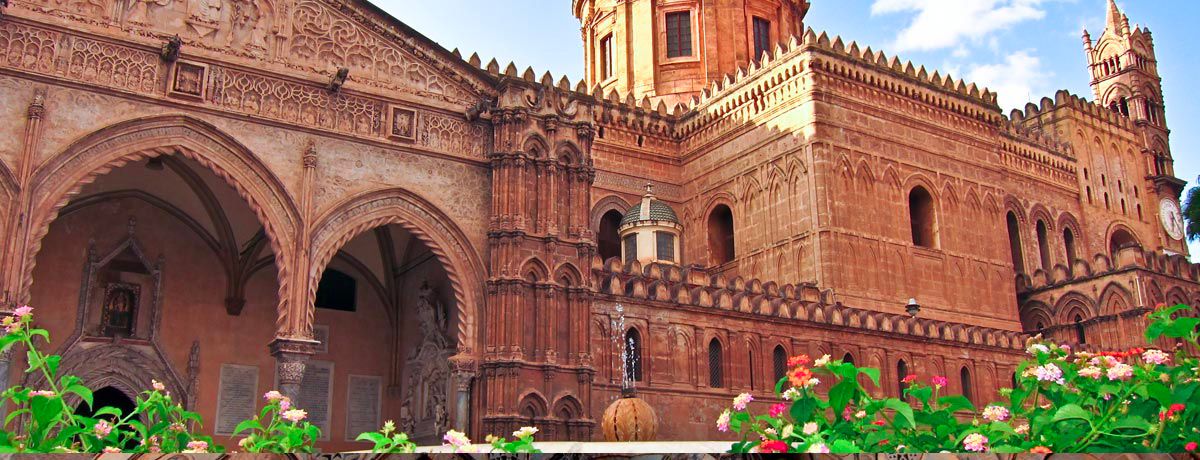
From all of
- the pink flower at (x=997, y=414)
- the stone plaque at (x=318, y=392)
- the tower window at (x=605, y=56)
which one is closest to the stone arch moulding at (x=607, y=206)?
the tower window at (x=605, y=56)

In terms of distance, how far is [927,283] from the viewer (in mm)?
28156

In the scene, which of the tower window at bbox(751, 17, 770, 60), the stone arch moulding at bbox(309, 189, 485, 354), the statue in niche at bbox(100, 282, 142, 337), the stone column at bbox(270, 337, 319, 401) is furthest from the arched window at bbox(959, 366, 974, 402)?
the statue in niche at bbox(100, 282, 142, 337)

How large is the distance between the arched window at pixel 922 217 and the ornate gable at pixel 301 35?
1500 cm

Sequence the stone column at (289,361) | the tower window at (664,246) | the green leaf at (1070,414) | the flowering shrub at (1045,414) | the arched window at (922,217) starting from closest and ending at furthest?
the green leaf at (1070,414) → the flowering shrub at (1045,414) → the stone column at (289,361) → the tower window at (664,246) → the arched window at (922,217)

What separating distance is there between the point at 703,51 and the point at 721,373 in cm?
1636

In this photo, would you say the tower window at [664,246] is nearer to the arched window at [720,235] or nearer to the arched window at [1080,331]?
the arched window at [720,235]

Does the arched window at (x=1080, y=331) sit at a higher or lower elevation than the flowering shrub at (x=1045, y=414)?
higher

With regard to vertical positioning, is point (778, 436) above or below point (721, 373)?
below

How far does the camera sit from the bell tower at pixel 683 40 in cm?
3525

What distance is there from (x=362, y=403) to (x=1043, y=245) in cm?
2375

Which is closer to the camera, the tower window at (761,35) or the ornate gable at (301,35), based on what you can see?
the ornate gable at (301,35)

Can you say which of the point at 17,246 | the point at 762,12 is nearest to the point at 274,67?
the point at 17,246

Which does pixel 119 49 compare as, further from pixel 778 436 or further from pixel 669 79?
pixel 669 79

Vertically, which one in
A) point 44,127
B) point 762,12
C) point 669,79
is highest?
point 762,12
